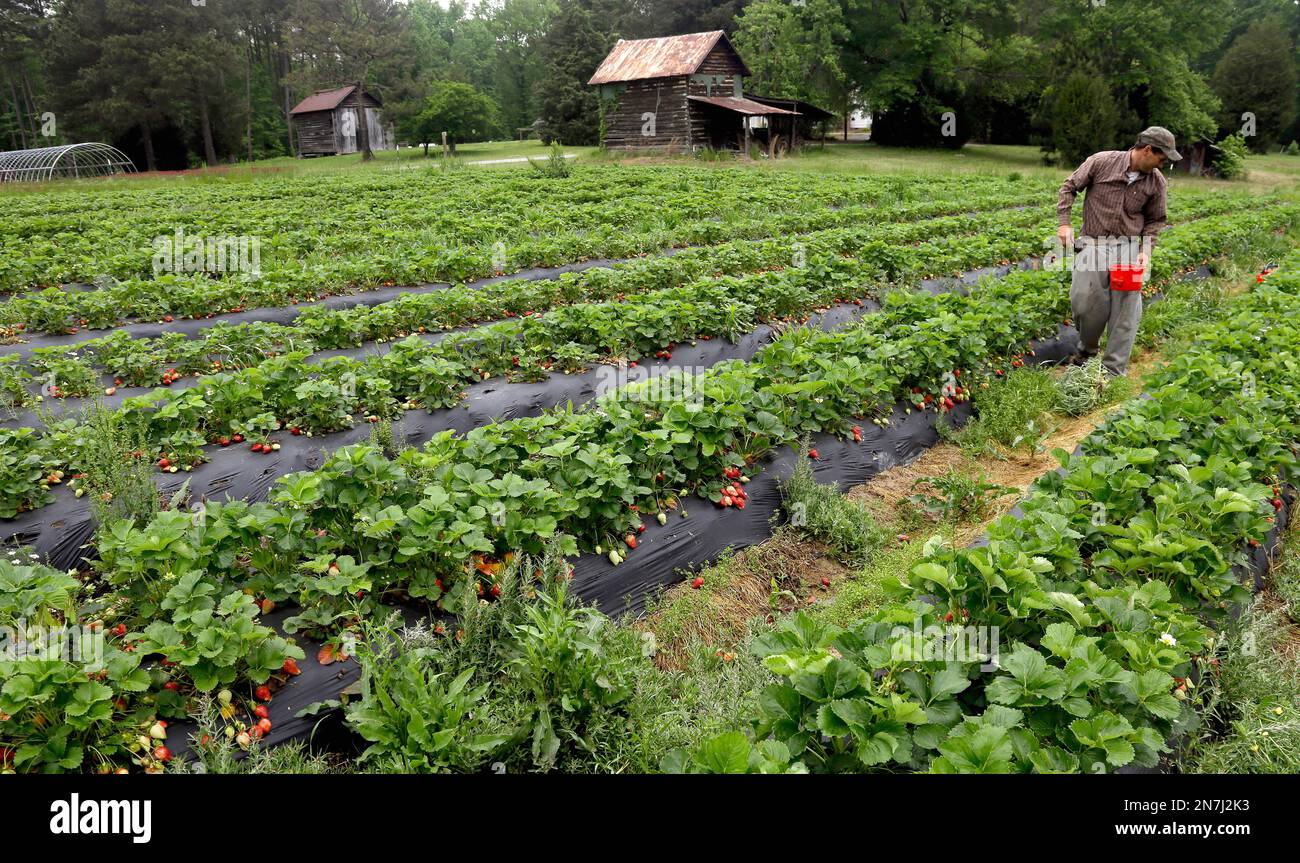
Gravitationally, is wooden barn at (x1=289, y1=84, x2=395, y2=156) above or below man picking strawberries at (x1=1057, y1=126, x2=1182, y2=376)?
above

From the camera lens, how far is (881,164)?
3391cm

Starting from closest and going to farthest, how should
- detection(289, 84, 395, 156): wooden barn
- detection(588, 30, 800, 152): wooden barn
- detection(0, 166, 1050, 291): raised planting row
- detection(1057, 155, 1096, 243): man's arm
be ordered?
detection(1057, 155, 1096, 243): man's arm → detection(0, 166, 1050, 291): raised planting row → detection(588, 30, 800, 152): wooden barn → detection(289, 84, 395, 156): wooden barn

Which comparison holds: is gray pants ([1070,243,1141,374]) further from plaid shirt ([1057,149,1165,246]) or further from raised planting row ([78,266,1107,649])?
raised planting row ([78,266,1107,649])

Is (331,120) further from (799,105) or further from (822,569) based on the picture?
(822,569)

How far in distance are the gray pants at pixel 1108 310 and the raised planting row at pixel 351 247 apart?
5954mm

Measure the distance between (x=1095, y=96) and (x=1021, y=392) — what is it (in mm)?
33489

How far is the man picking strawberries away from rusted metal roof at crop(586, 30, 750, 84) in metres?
30.2

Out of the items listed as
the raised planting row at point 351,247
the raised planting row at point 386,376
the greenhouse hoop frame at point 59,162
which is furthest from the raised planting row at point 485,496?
the greenhouse hoop frame at point 59,162

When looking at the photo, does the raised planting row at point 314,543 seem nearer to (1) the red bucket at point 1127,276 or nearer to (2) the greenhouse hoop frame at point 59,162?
(1) the red bucket at point 1127,276

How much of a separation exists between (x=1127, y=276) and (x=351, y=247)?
1010 centimetres

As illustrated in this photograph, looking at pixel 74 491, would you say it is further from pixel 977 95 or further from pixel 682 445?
pixel 977 95

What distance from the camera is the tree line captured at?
36.0 meters

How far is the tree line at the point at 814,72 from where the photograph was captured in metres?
36.0

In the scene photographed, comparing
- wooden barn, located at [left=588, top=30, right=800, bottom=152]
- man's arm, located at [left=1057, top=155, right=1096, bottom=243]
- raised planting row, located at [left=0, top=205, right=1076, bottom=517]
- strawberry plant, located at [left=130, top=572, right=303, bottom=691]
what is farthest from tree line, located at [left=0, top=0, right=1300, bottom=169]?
strawberry plant, located at [left=130, top=572, right=303, bottom=691]
